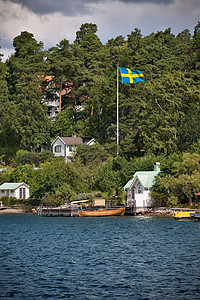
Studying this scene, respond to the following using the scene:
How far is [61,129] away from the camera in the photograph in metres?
125

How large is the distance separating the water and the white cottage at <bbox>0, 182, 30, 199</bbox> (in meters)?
30.0

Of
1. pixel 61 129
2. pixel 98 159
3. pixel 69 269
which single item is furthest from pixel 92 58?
pixel 69 269

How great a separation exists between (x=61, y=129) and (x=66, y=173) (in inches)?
1408

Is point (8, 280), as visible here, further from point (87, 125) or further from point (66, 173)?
point (87, 125)

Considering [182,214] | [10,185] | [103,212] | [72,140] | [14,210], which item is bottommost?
[182,214]

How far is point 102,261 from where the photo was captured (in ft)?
125

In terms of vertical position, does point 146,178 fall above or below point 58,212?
above

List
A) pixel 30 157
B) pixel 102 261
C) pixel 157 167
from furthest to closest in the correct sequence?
pixel 30 157
pixel 157 167
pixel 102 261

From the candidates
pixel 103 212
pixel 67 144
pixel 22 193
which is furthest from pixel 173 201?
pixel 67 144

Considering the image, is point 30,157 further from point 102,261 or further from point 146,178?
point 102,261

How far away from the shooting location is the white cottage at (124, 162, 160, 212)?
80062mm

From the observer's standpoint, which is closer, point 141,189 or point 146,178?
point 141,189

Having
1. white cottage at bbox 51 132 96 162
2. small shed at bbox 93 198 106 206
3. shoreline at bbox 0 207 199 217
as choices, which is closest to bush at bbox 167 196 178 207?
shoreline at bbox 0 207 199 217

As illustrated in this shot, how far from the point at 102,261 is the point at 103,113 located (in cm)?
8075
